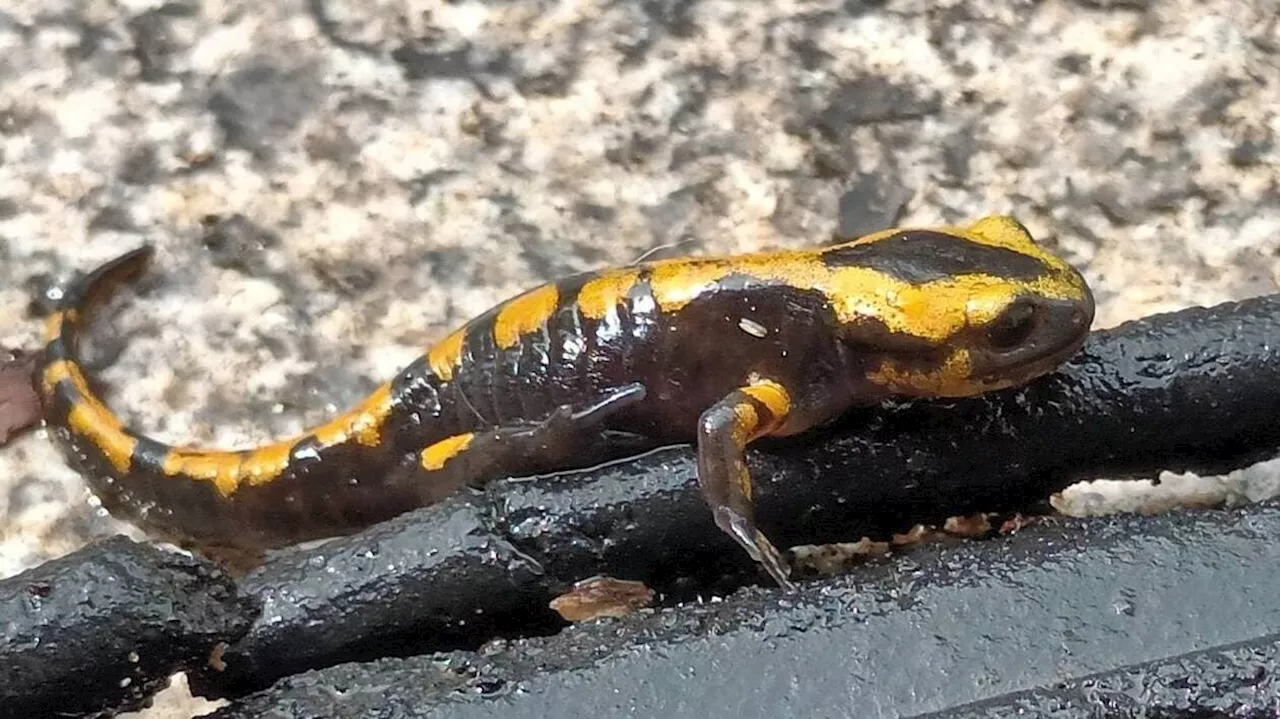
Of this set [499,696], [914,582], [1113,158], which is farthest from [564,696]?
[1113,158]

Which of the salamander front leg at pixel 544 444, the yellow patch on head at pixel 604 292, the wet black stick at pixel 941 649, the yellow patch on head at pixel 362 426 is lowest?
the yellow patch on head at pixel 362 426

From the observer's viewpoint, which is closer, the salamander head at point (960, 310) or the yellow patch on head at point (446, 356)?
the salamander head at point (960, 310)

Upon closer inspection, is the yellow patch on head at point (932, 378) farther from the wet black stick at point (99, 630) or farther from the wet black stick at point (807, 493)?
the wet black stick at point (99, 630)

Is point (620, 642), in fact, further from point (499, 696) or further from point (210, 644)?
point (210, 644)

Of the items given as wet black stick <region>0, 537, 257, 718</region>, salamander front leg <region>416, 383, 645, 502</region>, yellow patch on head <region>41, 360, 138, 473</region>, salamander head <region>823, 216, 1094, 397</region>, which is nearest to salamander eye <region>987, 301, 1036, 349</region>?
salamander head <region>823, 216, 1094, 397</region>

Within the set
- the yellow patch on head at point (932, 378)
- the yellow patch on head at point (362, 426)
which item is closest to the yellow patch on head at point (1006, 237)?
the yellow patch on head at point (932, 378)

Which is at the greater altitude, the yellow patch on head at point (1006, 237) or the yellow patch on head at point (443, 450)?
the yellow patch on head at point (1006, 237)

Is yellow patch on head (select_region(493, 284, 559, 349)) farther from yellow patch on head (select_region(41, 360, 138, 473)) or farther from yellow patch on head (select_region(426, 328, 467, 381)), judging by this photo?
yellow patch on head (select_region(41, 360, 138, 473))

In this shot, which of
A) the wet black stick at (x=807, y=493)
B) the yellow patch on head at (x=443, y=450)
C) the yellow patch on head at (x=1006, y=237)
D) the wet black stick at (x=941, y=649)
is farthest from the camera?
the yellow patch on head at (x=443, y=450)
